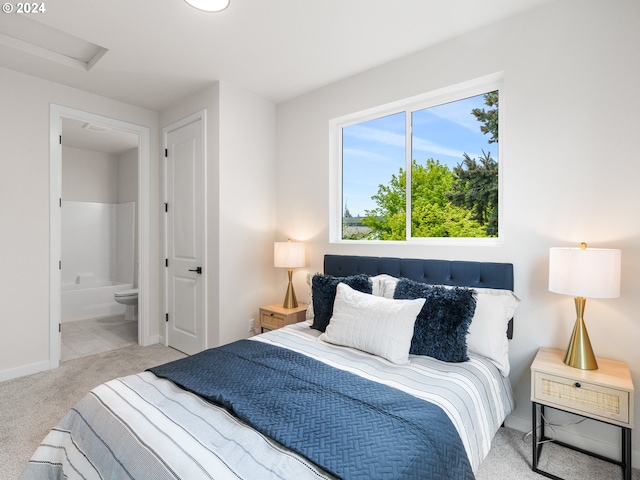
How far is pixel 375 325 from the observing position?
1.96 m

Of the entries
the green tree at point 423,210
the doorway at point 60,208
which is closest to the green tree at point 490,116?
the green tree at point 423,210

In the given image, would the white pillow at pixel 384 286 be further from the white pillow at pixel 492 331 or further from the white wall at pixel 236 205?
the white wall at pixel 236 205

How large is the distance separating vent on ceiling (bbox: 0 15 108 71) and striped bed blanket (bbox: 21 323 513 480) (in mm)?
2570

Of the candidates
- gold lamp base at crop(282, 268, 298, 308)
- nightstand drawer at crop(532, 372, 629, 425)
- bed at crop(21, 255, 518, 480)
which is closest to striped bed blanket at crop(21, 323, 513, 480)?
bed at crop(21, 255, 518, 480)

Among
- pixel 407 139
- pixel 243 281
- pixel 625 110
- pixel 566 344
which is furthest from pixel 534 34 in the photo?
pixel 243 281

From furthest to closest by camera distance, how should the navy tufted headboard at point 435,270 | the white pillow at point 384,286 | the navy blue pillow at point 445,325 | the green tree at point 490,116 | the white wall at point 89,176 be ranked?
1. the white wall at point 89,176
2. the green tree at point 490,116
3. the white pillow at point 384,286
4. the navy tufted headboard at point 435,270
5. the navy blue pillow at point 445,325

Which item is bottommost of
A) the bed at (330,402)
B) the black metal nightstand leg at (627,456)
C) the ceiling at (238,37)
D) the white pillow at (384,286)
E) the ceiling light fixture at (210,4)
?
the black metal nightstand leg at (627,456)

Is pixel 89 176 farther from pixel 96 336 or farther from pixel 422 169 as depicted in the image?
pixel 422 169

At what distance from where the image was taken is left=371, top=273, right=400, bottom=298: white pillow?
233cm

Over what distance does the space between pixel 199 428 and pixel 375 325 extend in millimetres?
1066

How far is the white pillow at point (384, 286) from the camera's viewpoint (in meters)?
2.33

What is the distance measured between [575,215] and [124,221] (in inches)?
225

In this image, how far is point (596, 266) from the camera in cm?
168

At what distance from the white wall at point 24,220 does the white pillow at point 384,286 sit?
3029mm
